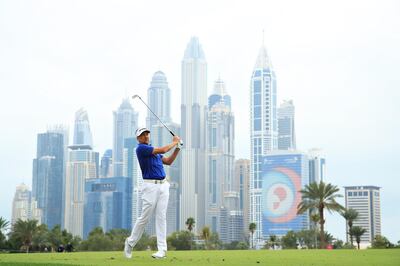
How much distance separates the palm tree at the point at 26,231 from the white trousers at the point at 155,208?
248 feet

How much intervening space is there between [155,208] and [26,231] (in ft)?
251

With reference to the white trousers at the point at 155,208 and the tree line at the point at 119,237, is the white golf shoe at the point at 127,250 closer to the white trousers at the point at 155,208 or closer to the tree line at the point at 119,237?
the white trousers at the point at 155,208

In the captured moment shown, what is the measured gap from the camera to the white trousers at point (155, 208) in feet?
45.5

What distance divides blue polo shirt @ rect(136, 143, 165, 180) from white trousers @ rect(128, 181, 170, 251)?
0.17 m

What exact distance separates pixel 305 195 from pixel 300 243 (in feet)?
241

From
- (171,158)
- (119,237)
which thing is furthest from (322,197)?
(171,158)

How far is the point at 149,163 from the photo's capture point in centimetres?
1395

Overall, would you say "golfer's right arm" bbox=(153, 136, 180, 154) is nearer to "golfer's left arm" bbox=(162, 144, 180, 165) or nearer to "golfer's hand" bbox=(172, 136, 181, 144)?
"golfer's hand" bbox=(172, 136, 181, 144)

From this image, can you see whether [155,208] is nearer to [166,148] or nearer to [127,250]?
[127,250]

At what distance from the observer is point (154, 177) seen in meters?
13.9

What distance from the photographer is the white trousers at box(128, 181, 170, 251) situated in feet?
45.5

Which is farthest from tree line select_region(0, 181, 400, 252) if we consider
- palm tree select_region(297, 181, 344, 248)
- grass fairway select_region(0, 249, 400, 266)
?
grass fairway select_region(0, 249, 400, 266)

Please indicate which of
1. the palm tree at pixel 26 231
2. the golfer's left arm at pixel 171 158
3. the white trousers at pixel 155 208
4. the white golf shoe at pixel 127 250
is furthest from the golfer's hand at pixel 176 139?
the palm tree at pixel 26 231

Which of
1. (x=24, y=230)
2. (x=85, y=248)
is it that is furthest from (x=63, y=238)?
(x=24, y=230)
